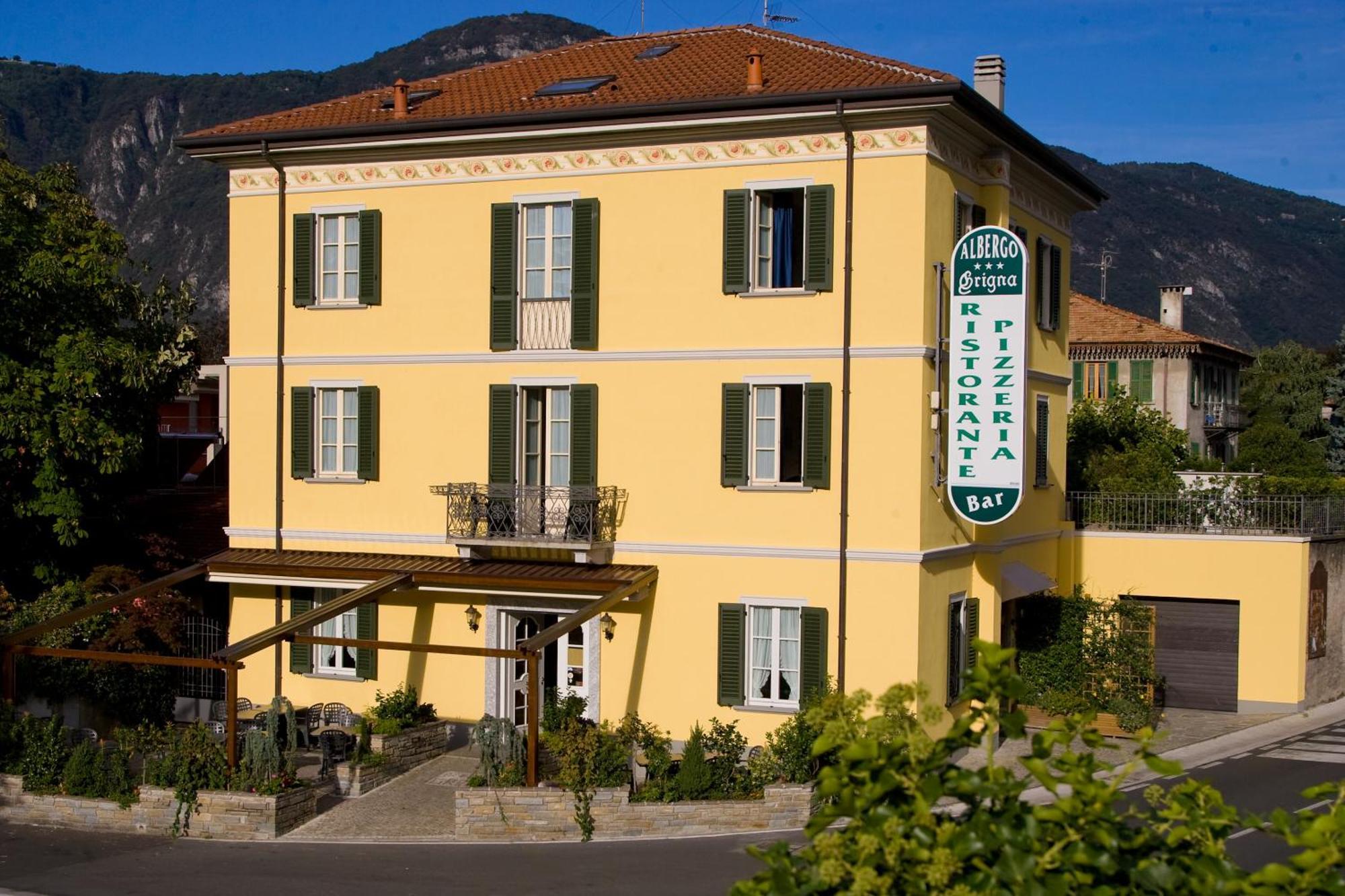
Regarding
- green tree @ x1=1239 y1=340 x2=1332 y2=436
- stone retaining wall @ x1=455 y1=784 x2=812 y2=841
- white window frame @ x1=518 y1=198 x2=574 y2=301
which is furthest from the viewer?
green tree @ x1=1239 y1=340 x2=1332 y2=436

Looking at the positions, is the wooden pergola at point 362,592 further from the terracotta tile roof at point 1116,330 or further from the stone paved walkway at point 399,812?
the terracotta tile roof at point 1116,330

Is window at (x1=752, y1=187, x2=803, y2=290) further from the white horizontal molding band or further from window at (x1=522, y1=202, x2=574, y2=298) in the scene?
window at (x1=522, y1=202, x2=574, y2=298)

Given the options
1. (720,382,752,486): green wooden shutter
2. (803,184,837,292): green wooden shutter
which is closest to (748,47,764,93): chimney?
(803,184,837,292): green wooden shutter

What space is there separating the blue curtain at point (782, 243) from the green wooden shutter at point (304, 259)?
7772 millimetres

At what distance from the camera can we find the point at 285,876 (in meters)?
16.2

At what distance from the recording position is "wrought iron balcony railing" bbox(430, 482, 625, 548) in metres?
21.8

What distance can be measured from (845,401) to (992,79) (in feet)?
29.8

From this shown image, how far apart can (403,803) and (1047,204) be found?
15.2m

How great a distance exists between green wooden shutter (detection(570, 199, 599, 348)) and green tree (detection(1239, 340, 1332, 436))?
164ft

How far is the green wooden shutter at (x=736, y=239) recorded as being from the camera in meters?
21.1

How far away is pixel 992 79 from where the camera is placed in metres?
26.4

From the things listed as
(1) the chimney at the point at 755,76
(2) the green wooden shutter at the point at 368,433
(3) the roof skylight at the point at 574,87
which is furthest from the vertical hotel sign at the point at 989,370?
(2) the green wooden shutter at the point at 368,433

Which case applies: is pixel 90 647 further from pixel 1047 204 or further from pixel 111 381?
pixel 1047 204

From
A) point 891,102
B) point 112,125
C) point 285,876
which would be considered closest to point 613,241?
point 891,102
